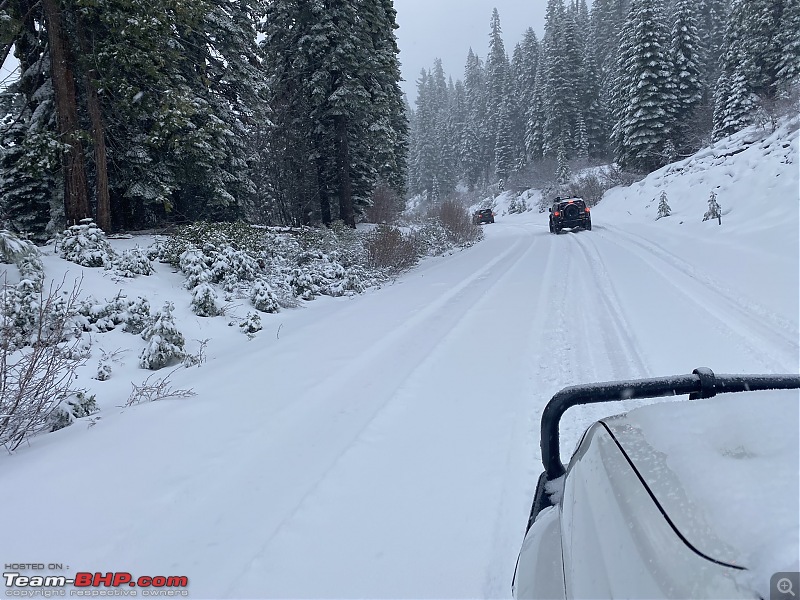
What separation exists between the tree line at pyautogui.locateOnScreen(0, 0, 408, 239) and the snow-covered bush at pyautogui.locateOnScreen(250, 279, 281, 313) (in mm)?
4245

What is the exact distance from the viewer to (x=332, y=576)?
2432mm

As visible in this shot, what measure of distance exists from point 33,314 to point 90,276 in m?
2.08

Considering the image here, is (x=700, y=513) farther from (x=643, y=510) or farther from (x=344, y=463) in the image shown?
(x=344, y=463)

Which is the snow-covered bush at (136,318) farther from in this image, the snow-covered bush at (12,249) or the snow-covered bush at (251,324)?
the snow-covered bush at (12,249)

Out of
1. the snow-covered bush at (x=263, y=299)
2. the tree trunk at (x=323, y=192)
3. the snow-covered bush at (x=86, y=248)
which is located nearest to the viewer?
the snow-covered bush at (x=86, y=248)

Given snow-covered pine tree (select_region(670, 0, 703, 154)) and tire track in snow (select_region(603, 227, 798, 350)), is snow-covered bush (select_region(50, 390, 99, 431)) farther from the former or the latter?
snow-covered pine tree (select_region(670, 0, 703, 154))

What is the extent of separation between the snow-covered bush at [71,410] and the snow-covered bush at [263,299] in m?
4.48

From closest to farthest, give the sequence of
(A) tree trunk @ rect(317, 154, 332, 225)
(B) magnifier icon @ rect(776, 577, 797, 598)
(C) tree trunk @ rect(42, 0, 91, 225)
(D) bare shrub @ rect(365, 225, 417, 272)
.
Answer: (B) magnifier icon @ rect(776, 577, 797, 598)
(C) tree trunk @ rect(42, 0, 91, 225)
(D) bare shrub @ rect(365, 225, 417, 272)
(A) tree trunk @ rect(317, 154, 332, 225)

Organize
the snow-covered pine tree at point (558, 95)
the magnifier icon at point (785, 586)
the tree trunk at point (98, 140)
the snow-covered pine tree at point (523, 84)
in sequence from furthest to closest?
the snow-covered pine tree at point (523, 84)
the snow-covered pine tree at point (558, 95)
the tree trunk at point (98, 140)
the magnifier icon at point (785, 586)

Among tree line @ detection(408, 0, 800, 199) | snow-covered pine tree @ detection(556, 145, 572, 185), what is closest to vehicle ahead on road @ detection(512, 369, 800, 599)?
tree line @ detection(408, 0, 800, 199)

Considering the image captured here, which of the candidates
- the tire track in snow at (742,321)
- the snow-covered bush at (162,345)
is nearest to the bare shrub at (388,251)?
the tire track in snow at (742,321)

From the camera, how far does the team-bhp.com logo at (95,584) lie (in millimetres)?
2410

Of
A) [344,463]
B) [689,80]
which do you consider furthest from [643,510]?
[689,80]

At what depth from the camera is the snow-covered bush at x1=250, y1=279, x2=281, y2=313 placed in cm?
885
